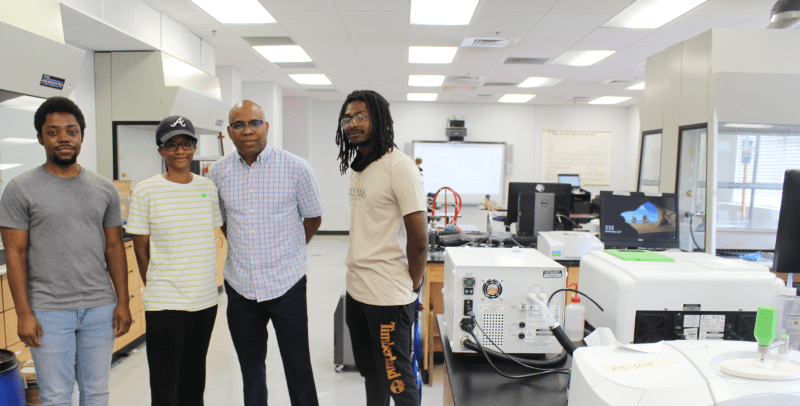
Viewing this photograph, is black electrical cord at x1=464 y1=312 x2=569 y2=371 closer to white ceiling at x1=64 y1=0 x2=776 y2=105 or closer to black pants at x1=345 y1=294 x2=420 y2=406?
black pants at x1=345 y1=294 x2=420 y2=406

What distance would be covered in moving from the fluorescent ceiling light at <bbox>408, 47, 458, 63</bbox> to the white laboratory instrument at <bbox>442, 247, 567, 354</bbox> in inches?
149

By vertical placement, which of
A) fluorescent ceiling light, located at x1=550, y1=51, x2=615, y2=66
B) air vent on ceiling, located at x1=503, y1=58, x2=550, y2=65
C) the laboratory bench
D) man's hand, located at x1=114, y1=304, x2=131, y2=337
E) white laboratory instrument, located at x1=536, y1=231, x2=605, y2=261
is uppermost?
fluorescent ceiling light, located at x1=550, y1=51, x2=615, y2=66

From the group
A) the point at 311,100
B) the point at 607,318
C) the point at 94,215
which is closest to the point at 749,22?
the point at 607,318

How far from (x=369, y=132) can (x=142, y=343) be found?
2713 mm

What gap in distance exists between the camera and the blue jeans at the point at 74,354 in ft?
4.94

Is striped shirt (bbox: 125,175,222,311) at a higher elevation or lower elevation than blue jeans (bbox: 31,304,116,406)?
higher

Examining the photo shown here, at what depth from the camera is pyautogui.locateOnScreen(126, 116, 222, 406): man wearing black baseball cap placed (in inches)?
59.4

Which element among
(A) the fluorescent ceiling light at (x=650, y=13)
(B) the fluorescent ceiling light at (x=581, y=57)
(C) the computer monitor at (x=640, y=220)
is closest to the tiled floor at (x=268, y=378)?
(C) the computer monitor at (x=640, y=220)

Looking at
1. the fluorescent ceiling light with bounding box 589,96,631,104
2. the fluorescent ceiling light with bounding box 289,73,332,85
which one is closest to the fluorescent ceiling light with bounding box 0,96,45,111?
the fluorescent ceiling light with bounding box 289,73,332,85

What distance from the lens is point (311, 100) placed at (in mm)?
7980

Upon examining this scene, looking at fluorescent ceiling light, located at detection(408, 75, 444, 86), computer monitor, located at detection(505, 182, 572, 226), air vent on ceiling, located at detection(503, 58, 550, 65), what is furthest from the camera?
fluorescent ceiling light, located at detection(408, 75, 444, 86)

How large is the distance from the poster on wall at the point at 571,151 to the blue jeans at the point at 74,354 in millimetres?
7954

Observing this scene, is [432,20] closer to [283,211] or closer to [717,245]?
[283,211]

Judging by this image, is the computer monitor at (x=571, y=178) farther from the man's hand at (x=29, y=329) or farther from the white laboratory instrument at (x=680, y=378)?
the man's hand at (x=29, y=329)
